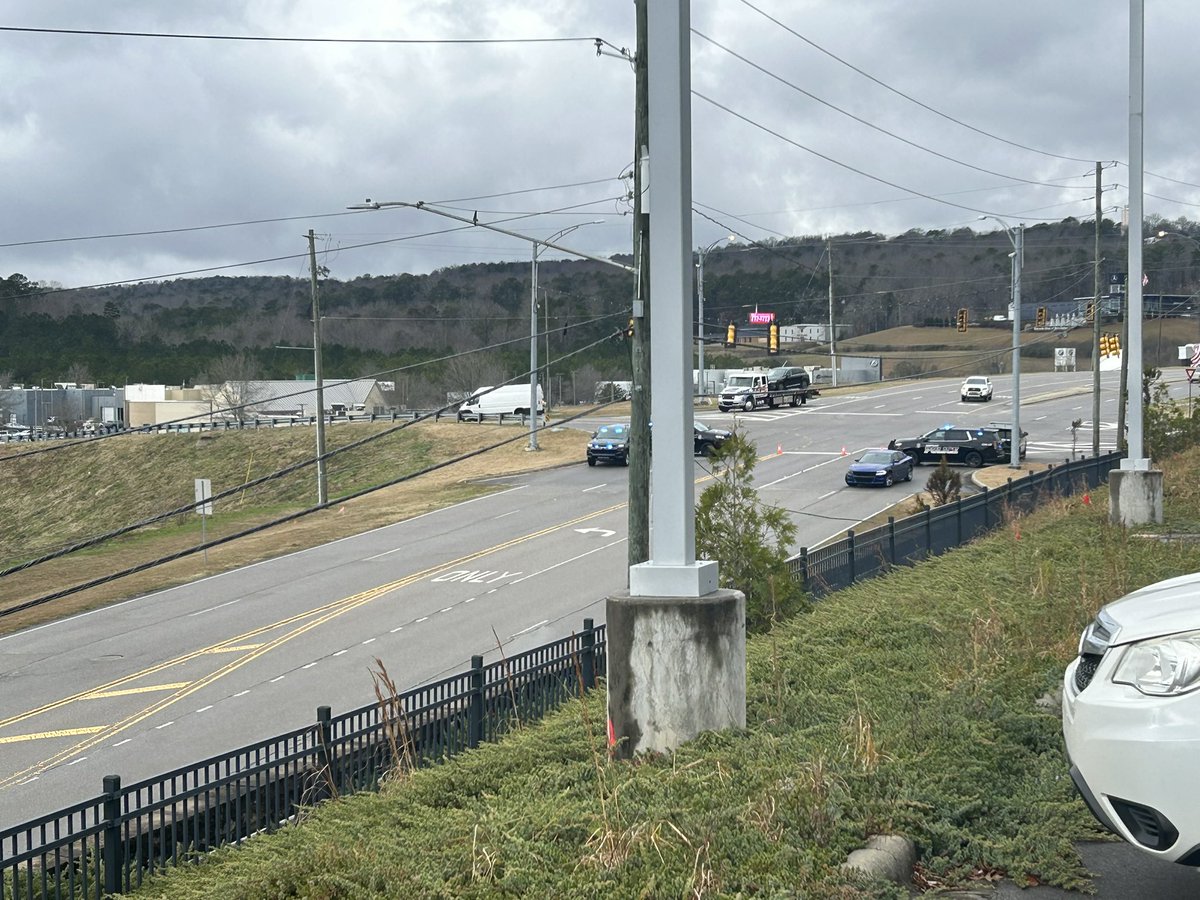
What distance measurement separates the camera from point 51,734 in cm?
1908

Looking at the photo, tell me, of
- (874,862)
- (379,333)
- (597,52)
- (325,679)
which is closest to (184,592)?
(325,679)

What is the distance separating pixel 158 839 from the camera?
7.96 metres

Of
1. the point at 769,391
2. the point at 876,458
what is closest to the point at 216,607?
the point at 876,458

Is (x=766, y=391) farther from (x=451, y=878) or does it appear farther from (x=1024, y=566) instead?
(x=451, y=878)

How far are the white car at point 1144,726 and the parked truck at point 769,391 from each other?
6560 centimetres

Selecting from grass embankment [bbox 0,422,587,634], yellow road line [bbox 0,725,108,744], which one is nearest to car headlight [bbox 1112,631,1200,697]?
yellow road line [bbox 0,725,108,744]

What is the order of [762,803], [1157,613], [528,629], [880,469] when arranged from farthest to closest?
[880,469]
[528,629]
[762,803]
[1157,613]

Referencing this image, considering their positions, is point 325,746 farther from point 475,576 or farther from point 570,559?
point 570,559

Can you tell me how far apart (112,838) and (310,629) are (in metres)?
18.6

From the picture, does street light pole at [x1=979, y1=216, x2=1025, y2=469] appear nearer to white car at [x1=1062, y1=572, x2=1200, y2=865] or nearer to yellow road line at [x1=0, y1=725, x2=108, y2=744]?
yellow road line at [x1=0, y1=725, x2=108, y2=744]

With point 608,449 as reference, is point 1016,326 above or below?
above

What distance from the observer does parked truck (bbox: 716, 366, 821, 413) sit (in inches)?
2798

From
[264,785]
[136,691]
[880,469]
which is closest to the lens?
[264,785]

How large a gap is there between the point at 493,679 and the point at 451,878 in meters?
5.97
